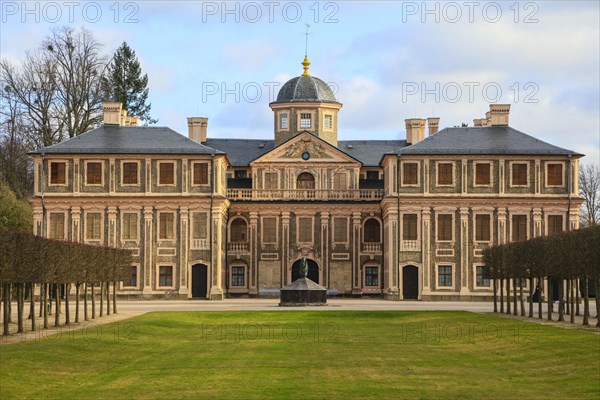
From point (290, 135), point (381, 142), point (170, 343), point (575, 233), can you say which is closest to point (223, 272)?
point (290, 135)

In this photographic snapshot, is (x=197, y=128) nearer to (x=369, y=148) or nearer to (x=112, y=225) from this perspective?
(x=369, y=148)

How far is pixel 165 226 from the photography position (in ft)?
250

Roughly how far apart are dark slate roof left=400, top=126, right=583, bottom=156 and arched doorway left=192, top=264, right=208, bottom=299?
14.6 meters

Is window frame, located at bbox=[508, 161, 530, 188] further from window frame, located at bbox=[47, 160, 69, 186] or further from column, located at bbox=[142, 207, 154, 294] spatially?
window frame, located at bbox=[47, 160, 69, 186]

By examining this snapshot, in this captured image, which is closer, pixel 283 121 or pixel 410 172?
pixel 410 172

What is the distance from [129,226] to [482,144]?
2325 centimetres

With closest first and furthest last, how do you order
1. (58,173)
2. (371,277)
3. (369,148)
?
(58,173) → (371,277) → (369,148)

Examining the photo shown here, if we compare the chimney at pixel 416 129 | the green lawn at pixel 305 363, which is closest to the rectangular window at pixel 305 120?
the chimney at pixel 416 129

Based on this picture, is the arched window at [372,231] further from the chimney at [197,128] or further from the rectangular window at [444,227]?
the chimney at [197,128]

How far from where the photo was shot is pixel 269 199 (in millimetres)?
80875

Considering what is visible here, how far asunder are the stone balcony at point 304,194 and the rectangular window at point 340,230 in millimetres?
1525

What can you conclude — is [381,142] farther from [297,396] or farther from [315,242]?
[297,396]

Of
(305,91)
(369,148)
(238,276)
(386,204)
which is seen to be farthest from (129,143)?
(369,148)

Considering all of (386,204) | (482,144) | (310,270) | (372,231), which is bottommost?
(310,270)
